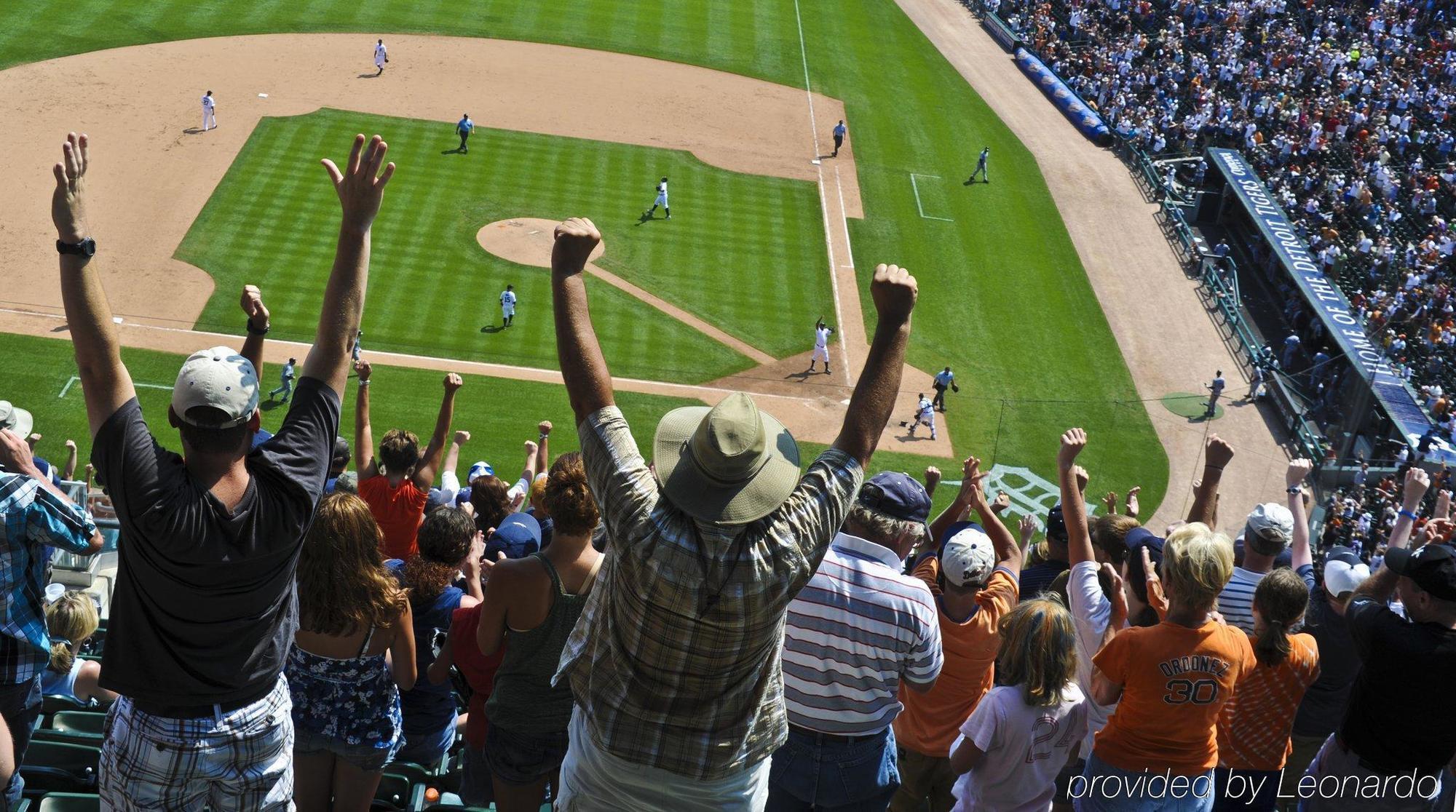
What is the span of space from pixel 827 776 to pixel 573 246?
255cm

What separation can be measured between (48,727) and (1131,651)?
5.45 m

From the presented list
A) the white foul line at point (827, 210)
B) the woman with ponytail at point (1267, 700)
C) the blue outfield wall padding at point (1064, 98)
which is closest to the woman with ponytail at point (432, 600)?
the woman with ponytail at point (1267, 700)

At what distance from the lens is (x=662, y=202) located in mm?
32812

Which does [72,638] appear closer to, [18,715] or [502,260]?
[18,715]

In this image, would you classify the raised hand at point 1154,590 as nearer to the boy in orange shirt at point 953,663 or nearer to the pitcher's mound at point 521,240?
the boy in orange shirt at point 953,663

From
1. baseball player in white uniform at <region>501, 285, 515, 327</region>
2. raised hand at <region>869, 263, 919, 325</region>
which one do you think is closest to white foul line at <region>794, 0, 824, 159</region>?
baseball player in white uniform at <region>501, 285, 515, 327</region>

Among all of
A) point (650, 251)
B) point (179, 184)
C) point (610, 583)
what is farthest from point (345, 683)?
point (179, 184)

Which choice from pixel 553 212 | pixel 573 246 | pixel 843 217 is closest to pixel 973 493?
pixel 573 246

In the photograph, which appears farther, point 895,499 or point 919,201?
point 919,201

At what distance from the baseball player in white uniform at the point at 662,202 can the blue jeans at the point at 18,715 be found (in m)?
27.3

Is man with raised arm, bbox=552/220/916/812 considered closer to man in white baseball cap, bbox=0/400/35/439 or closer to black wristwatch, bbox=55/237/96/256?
black wristwatch, bbox=55/237/96/256

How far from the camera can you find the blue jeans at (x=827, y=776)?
5590mm

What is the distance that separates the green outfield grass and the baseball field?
8cm

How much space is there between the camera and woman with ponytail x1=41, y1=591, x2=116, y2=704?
6.82 m
